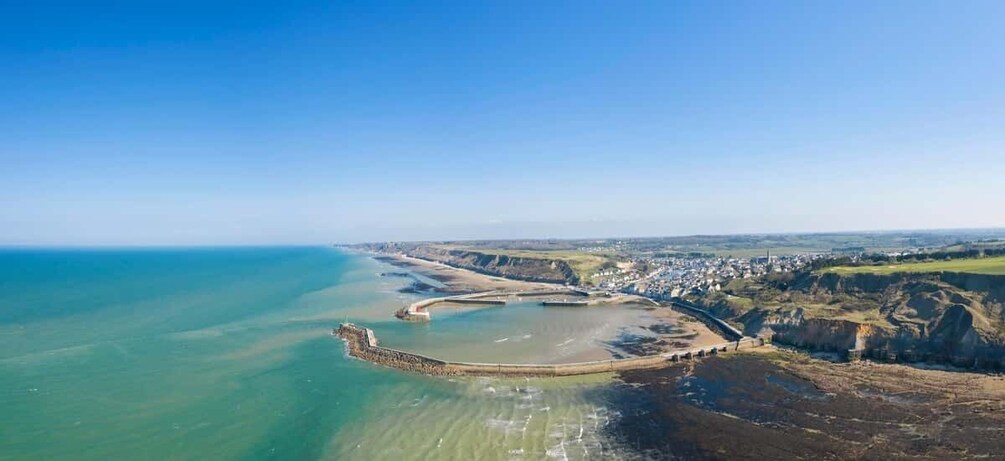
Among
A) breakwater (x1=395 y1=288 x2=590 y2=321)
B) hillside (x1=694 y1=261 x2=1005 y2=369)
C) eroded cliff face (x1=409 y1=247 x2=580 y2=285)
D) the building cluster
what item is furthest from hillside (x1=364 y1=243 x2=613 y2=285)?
hillside (x1=694 y1=261 x2=1005 y2=369)

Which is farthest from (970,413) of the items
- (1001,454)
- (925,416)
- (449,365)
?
(449,365)

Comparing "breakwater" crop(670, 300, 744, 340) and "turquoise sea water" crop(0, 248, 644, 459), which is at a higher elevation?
"breakwater" crop(670, 300, 744, 340)

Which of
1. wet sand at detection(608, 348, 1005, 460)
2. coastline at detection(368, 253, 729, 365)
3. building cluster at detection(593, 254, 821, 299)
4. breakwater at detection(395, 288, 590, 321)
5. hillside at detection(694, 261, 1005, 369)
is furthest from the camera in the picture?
building cluster at detection(593, 254, 821, 299)

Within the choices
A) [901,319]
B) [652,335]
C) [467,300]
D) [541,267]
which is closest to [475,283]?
[541,267]

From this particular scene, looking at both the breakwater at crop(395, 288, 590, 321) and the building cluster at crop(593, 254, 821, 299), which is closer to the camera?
the breakwater at crop(395, 288, 590, 321)

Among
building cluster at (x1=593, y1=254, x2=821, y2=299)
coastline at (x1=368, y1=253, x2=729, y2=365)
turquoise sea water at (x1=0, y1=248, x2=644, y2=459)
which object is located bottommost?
turquoise sea water at (x1=0, y1=248, x2=644, y2=459)

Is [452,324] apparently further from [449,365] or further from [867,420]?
[867,420]

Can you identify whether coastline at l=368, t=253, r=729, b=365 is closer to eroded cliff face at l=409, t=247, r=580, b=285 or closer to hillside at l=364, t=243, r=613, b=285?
hillside at l=364, t=243, r=613, b=285

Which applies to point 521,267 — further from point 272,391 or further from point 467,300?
point 272,391
